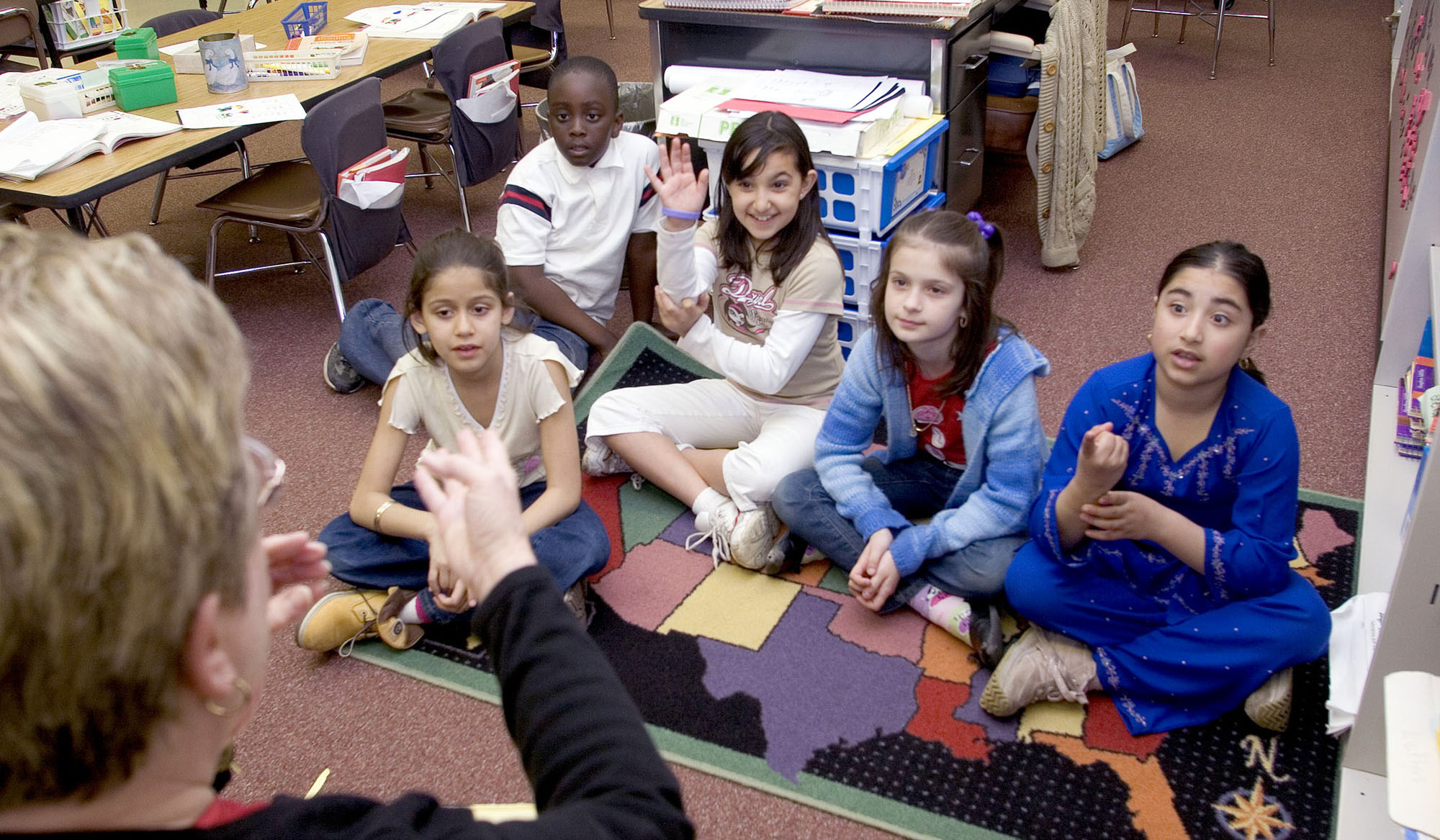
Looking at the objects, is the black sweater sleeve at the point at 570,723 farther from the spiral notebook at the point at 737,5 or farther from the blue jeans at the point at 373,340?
the spiral notebook at the point at 737,5

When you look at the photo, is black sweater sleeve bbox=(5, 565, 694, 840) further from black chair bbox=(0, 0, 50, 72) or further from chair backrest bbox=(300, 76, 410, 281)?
black chair bbox=(0, 0, 50, 72)

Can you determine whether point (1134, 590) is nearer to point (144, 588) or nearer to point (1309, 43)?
point (144, 588)

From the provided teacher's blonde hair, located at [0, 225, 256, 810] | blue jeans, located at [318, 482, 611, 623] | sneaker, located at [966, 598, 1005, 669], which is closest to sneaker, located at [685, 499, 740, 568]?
blue jeans, located at [318, 482, 611, 623]

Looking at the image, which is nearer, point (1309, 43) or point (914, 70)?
point (914, 70)

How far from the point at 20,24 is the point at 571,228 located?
2.93 meters

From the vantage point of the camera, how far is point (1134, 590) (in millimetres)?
1787

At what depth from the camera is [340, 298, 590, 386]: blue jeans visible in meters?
2.71

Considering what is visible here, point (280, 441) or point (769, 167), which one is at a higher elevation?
point (769, 167)

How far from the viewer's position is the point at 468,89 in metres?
3.32

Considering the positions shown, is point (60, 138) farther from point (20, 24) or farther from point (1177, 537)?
point (1177, 537)

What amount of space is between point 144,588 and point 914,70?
2.72 metres

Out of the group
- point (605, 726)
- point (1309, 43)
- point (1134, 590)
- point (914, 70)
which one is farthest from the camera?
point (1309, 43)

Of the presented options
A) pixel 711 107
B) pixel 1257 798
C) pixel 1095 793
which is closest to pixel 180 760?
pixel 1095 793

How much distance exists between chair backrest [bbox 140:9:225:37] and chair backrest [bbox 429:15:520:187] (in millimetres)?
1190
